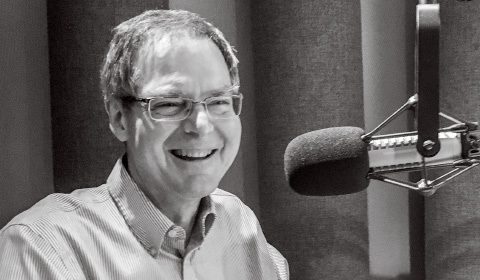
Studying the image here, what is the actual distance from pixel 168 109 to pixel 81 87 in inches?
16.4

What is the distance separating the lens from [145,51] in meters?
1.21

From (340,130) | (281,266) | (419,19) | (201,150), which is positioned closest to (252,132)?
(281,266)

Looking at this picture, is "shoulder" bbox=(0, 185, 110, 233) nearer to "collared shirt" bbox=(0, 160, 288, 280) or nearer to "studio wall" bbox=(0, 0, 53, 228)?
"collared shirt" bbox=(0, 160, 288, 280)

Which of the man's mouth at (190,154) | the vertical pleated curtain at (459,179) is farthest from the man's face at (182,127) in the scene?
the vertical pleated curtain at (459,179)

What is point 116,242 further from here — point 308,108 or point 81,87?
point 308,108

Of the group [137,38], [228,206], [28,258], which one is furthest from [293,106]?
[28,258]

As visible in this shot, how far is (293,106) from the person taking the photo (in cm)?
174

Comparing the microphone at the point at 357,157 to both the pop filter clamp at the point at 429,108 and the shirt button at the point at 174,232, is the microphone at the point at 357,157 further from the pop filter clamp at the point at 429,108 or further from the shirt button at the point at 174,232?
the shirt button at the point at 174,232

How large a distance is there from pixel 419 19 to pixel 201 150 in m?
0.48

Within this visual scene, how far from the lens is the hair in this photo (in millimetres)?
1225

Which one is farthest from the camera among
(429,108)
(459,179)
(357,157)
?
(459,179)

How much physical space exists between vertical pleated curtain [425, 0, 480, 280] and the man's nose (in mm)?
762

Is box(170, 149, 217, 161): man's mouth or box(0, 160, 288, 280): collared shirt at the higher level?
box(170, 149, 217, 161): man's mouth

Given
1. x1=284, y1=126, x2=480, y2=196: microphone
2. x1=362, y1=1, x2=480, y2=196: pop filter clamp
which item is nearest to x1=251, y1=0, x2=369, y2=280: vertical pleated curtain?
x1=284, y1=126, x2=480, y2=196: microphone
